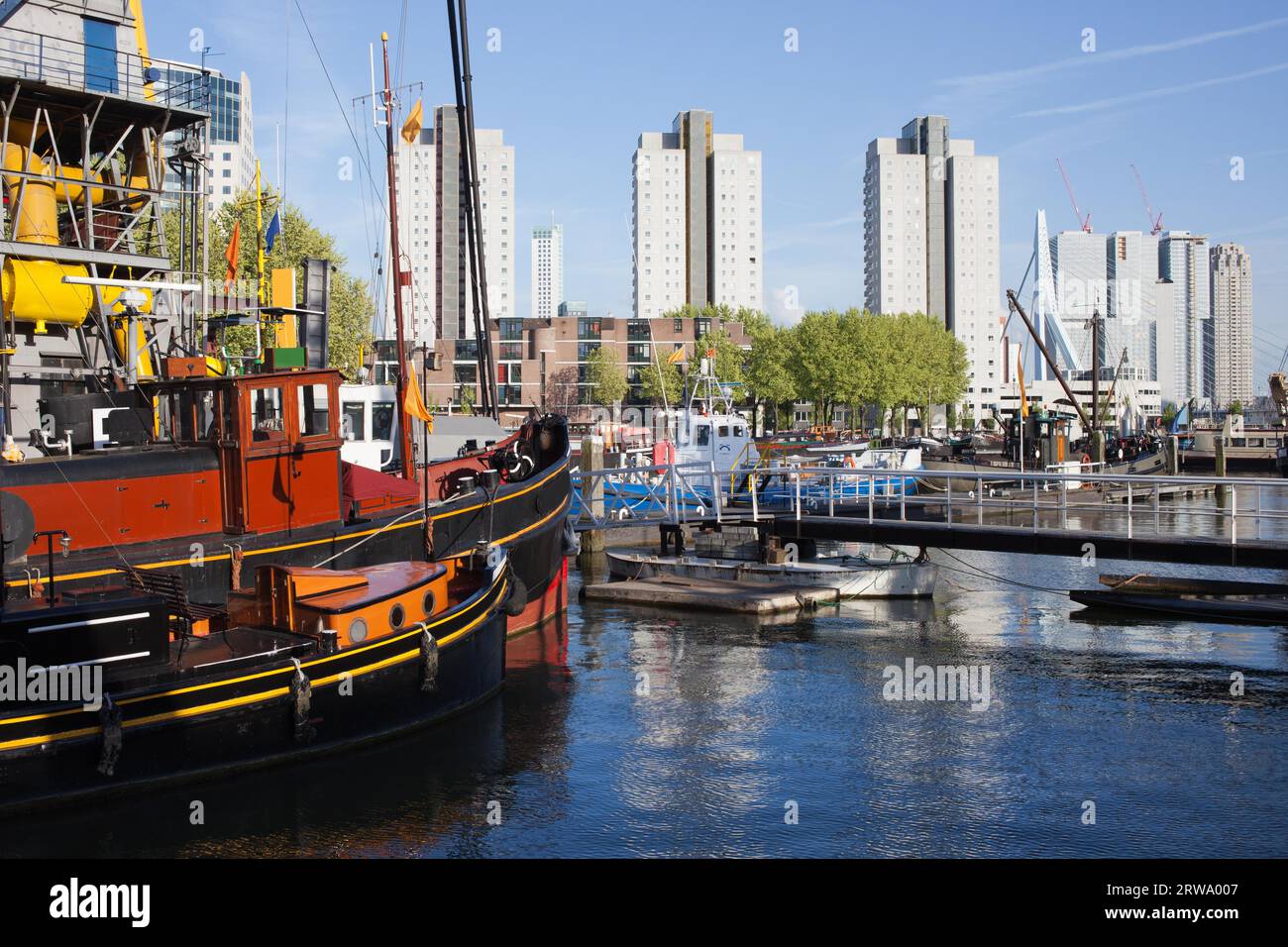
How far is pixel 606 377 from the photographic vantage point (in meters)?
128

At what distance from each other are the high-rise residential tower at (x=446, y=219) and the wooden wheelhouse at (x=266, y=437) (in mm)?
135775

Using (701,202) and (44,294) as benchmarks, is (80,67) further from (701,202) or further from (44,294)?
(701,202)

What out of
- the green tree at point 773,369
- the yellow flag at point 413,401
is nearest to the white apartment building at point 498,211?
the green tree at point 773,369

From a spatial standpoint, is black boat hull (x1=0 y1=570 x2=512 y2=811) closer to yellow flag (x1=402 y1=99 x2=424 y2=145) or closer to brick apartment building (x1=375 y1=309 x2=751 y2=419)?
yellow flag (x1=402 y1=99 x2=424 y2=145)

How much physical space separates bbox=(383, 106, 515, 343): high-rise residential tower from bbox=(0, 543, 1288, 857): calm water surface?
136561 mm

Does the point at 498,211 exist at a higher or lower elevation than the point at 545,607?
higher

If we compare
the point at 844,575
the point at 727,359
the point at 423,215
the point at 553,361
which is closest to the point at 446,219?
the point at 423,215

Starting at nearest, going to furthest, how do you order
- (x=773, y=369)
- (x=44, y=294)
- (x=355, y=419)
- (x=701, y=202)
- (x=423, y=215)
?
(x=44, y=294) → (x=355, y=419) → (x=773, y=369) → (x=423, y=215) → (x=701, y=202)

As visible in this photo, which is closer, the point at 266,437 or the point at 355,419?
the point at 266,437

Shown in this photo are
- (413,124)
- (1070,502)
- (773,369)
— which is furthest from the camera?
(773,369)

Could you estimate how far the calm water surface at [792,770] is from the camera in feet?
43.8

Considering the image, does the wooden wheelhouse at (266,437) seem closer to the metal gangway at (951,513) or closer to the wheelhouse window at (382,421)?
the wheelhouse window at (382,421)

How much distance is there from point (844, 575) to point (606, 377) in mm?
98659

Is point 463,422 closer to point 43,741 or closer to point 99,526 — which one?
point 99,526
